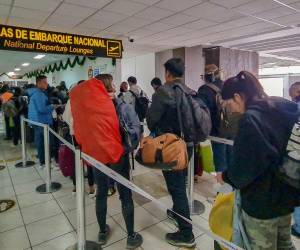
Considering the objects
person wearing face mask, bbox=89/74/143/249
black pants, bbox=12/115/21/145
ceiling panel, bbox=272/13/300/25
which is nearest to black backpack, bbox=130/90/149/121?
person wearing face mask, bbox=89/74/143/249

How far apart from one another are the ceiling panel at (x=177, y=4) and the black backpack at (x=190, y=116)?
2.21 m

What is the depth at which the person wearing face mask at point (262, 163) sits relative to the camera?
41.2 inches

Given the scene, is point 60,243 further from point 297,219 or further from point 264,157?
point 297,219

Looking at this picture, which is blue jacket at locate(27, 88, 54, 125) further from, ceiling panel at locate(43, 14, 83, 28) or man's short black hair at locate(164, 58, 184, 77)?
man's short black hair at locate(164, 58, 184, 77)

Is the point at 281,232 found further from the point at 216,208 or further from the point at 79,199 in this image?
the point at 79,199

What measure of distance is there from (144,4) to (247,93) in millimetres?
3017

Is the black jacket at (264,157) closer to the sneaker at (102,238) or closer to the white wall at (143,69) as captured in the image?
the sneaker at (102,238)

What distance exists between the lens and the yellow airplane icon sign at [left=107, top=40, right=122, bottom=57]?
15.8 feet

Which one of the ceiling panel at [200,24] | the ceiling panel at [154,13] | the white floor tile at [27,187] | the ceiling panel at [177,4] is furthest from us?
the ceiling panel at [200,24]

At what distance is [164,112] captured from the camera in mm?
1921

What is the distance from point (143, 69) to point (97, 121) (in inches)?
314

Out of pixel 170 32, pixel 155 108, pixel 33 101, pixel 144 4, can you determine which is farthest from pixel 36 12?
pixel 155 108

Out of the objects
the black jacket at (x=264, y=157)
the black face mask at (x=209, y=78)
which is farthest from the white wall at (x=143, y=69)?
the black jacket at (x=264, y=157)

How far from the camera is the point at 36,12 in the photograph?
393cm
